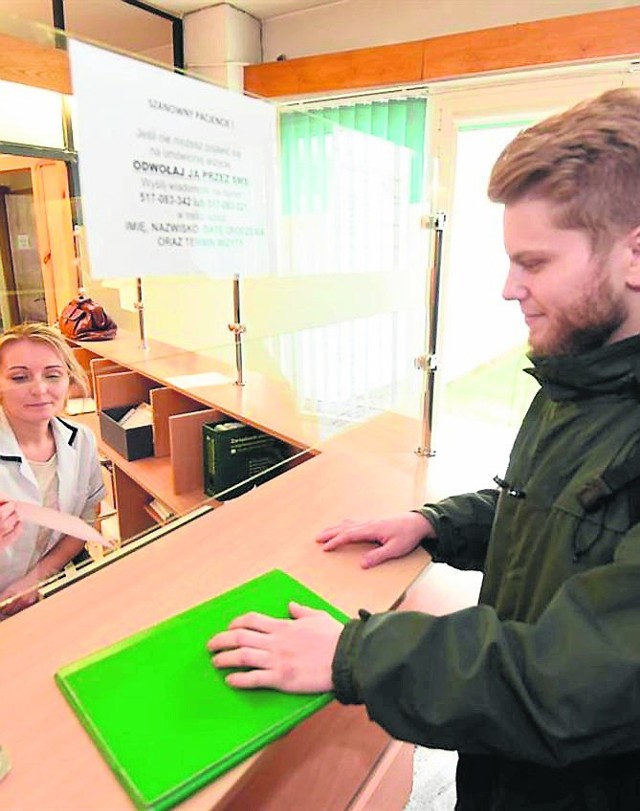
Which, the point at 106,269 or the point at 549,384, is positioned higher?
the point at 106,269

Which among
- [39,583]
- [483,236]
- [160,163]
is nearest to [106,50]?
[160,163]

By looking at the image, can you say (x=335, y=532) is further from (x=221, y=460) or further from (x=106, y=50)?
(x=106, y=50)

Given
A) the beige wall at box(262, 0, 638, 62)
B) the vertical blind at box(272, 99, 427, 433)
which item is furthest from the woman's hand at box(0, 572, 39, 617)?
the beige wall at box(262, 0, 638, 62)

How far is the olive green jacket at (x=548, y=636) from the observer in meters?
0.49

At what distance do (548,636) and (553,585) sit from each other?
5.7 inches

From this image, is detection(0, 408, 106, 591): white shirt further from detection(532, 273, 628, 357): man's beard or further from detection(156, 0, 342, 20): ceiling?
detection(156, 0, 342, 20): ceiling

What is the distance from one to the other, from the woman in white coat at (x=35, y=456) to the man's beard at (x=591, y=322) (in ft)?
2.23

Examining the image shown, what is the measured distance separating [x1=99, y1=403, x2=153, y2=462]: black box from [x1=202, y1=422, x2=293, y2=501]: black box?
19 cm

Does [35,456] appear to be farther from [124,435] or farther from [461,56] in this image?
[461,56]

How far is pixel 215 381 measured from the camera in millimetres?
1583

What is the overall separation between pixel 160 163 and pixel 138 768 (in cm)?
67

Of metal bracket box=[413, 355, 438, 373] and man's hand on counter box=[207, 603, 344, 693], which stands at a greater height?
metal bracket box=[413, 355, 438, 373]

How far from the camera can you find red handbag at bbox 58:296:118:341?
2.69 ft

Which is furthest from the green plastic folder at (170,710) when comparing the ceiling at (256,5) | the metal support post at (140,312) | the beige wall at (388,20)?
the ceiling at (256,5)
